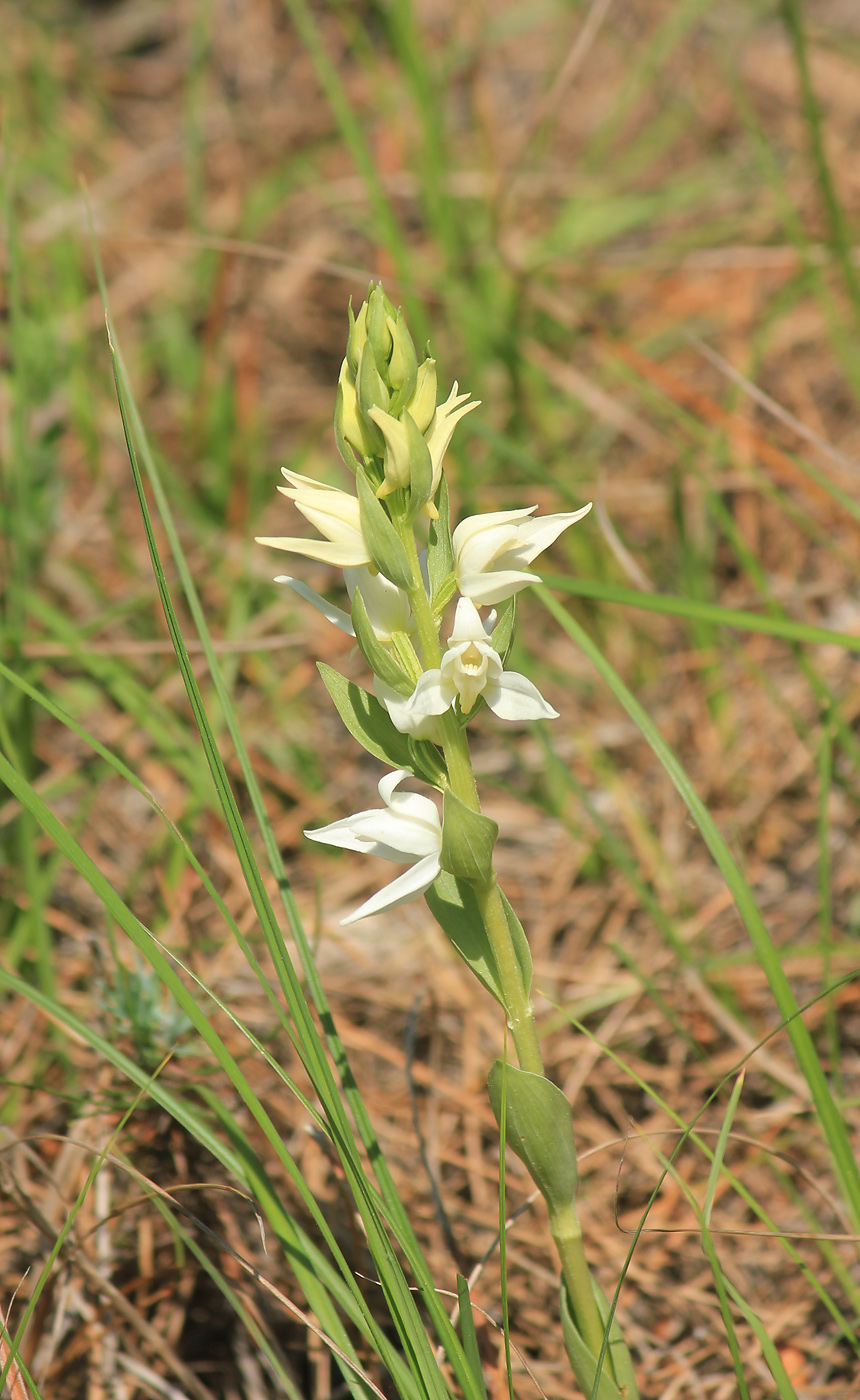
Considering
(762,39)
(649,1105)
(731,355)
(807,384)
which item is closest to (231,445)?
(731,355)

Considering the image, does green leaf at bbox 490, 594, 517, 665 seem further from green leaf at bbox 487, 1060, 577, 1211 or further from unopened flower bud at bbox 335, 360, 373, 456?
green leaf at bbox 487, 1060, 577, 1211

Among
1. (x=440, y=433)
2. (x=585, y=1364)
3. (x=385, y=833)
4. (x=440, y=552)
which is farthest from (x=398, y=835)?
(x=585, y=1364)

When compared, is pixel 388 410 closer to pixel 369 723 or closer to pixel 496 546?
pixel 496 546

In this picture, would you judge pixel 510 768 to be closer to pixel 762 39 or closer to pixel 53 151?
pixel 53 151

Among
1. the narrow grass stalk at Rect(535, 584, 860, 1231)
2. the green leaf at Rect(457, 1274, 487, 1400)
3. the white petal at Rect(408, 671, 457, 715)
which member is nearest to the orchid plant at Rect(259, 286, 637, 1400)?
the white petal at Rect(408, 671, 457, 715)

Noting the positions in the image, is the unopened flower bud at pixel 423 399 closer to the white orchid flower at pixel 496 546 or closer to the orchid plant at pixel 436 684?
the orchid plant at pixel 436 684

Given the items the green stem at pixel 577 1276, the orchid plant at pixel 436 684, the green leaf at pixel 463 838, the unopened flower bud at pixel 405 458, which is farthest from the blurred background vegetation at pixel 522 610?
the green leaf at pixel 463 838
